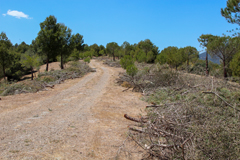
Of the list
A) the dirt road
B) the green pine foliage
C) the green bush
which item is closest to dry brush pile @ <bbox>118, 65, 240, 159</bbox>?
the dirt road

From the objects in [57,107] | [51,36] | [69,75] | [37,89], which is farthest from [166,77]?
[51,36]

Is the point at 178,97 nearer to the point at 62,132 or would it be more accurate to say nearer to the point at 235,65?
the point at 62,132

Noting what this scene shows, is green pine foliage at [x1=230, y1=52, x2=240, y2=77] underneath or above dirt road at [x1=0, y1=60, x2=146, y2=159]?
above

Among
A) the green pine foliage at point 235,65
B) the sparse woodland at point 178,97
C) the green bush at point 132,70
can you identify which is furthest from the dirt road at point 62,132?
the green pine foliage at point 235,65

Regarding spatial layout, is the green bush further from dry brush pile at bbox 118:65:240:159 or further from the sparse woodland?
dry brush pile at bbox 118:65:240:159

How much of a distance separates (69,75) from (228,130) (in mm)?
18552

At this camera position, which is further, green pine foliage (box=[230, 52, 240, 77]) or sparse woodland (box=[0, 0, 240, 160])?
green pine foliage (box=[230, 52, 240, 77])

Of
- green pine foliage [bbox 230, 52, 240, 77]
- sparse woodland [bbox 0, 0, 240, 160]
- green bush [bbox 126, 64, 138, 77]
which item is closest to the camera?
sparse woodland [bbox 0, 0, 240, 160]

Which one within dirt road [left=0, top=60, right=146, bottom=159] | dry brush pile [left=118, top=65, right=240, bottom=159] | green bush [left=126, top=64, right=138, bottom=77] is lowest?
dirt road [left=0, top=60, right=146, bottom=159]

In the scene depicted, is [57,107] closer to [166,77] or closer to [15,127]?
[15,127]

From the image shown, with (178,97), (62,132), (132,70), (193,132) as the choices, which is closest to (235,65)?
(132,70)

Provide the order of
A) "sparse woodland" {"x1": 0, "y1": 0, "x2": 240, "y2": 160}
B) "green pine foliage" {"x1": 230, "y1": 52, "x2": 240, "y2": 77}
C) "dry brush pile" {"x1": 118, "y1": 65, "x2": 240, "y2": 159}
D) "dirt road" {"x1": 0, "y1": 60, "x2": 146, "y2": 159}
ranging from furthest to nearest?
"green pine foliage" {"x1": 230, "y1": 52, "x2": 240, "y2": 77} → "dirt road" {"x1": 0, "y1": 60, "x2": 146, "y2": 159} → "sparse woodland" {"x1": 0, "y1": 0, "x2": 240, "y2": 160} → "dry brush pile" {"x1": 118, "y1": 65, "x2": 240, "y2": 159}

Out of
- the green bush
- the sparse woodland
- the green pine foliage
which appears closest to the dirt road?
the sparse woodland

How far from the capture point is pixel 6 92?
11.2 m
